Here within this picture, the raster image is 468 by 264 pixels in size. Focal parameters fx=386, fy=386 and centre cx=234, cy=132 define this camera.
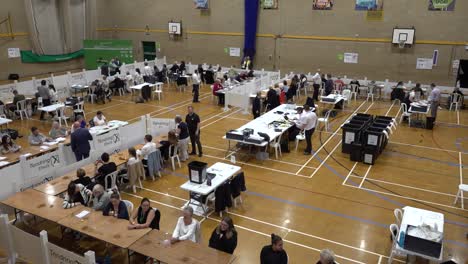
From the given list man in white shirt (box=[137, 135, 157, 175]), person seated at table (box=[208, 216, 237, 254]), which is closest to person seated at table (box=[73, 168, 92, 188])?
man in white shirt (box=[137, 135, 157, 175])

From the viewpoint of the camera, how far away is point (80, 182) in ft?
28.4

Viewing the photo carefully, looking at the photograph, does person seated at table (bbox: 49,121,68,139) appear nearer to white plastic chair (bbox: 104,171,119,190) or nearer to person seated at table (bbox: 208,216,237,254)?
white plastic chair (bbox: 104,171,119,190)

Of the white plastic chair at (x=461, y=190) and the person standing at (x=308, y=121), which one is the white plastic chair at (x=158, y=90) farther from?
the white plastic chair at (x=461, y=190)

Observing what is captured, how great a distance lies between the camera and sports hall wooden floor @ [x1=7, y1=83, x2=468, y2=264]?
26.7 feet

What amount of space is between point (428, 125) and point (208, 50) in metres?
17.2

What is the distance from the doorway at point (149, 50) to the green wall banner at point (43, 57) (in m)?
5.09

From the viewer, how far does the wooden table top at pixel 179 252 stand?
5.90 m

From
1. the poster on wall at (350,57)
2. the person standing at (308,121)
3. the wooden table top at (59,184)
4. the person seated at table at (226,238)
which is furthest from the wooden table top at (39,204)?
the poster on wall at (350,57)

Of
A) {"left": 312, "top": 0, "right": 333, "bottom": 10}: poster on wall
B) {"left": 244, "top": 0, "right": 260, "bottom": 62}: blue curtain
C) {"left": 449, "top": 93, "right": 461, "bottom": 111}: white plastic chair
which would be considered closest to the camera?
{"left": 449, "top": 93, "right": 461, "bottom": 111}: white plastic chair

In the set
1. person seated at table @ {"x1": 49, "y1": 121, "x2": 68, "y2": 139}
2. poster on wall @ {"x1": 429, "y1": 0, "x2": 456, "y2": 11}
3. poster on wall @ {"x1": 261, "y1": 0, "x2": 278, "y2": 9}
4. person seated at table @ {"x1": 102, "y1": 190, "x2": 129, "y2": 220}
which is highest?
poster on wall @ {"x1": 261, "y1": 0, "x2": 278, "y2": 9}

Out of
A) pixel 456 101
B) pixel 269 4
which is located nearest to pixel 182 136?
pixel 456 101

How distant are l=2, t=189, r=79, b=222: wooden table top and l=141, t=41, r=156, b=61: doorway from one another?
24.5m

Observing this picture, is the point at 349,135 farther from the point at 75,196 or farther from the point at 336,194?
the point at 75,196

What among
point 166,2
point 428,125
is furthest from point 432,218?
point 166,2
